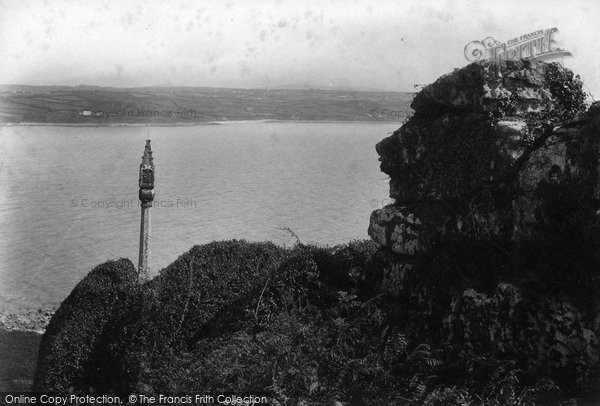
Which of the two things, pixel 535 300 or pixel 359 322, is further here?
pixel 359 322

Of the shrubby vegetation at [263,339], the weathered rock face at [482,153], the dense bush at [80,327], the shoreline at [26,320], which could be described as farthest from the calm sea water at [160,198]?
the weathered rock face at [482,153]

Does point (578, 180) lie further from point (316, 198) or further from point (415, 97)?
point (316, 198)

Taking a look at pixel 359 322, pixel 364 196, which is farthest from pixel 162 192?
pixel 359 322

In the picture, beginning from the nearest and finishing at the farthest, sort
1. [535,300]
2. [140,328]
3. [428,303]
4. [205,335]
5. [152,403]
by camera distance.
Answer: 1. [535,300]
2. [152,403]
3. [428,303]
4. [205,335]
5. [140,328]

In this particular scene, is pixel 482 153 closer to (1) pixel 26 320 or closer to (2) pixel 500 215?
(2) pixel 500 215

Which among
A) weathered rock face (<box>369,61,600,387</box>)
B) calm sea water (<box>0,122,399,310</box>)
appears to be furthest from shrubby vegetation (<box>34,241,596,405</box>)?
calm sea water (<box>0,122,399,310</box>)

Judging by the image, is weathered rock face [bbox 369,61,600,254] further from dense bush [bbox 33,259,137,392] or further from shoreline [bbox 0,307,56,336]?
shoreline [bbox 0,307,56,336]
